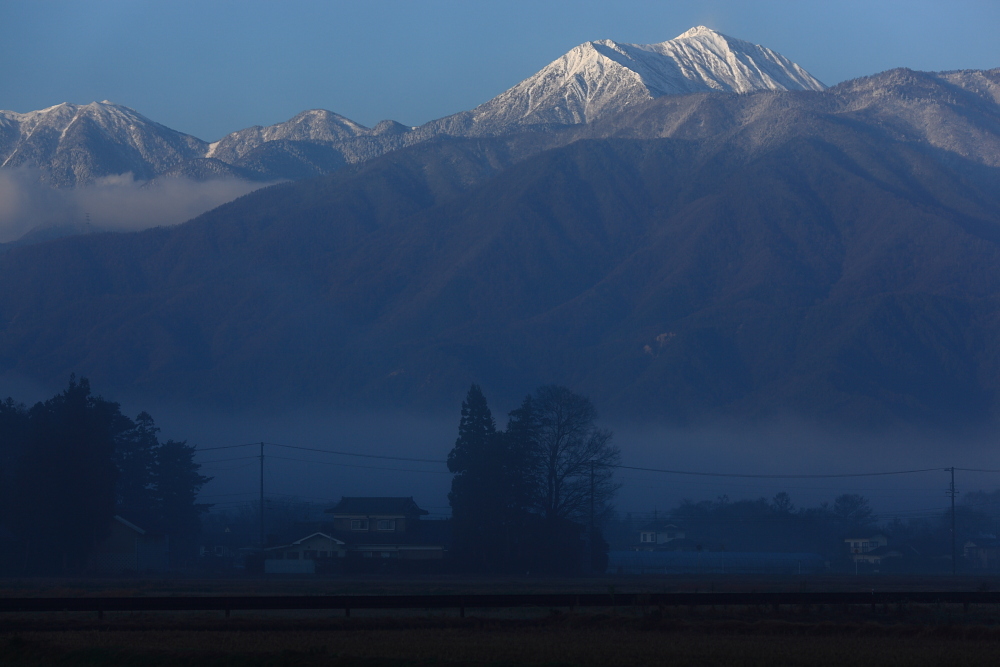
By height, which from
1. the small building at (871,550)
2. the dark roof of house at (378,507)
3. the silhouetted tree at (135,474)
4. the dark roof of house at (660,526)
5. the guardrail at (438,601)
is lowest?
the small building at (871,550)

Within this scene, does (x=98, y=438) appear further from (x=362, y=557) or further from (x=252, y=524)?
(x=252, y=524)

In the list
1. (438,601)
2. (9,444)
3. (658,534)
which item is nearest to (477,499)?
(9,444)

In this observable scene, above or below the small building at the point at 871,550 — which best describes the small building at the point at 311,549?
above

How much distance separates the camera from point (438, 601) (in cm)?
3741

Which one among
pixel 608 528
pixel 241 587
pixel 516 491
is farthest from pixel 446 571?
pixel 608 528

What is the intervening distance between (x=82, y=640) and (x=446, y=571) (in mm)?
46010

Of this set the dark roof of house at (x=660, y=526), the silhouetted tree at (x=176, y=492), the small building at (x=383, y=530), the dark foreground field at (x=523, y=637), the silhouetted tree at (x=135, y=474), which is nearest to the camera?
the dark foreground field at (x=523, y=637)

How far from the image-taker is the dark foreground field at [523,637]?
2773 centimetres

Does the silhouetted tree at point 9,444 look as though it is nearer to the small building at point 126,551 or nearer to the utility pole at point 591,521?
the small building at point 126,551

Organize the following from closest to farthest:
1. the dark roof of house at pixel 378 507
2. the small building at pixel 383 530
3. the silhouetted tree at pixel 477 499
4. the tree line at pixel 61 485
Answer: the tree line at pixel 61 485 → the silhouetted tree at pixel 477 499 → the small building at pixel 383 530 → the dark roof of house at pixel 378 507

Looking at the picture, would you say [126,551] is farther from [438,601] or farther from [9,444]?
[438,601]

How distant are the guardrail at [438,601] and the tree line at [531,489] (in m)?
34.7

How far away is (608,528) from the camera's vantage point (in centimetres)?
14850

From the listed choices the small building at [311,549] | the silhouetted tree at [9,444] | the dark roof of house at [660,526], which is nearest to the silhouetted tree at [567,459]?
the small building at [311,549]
